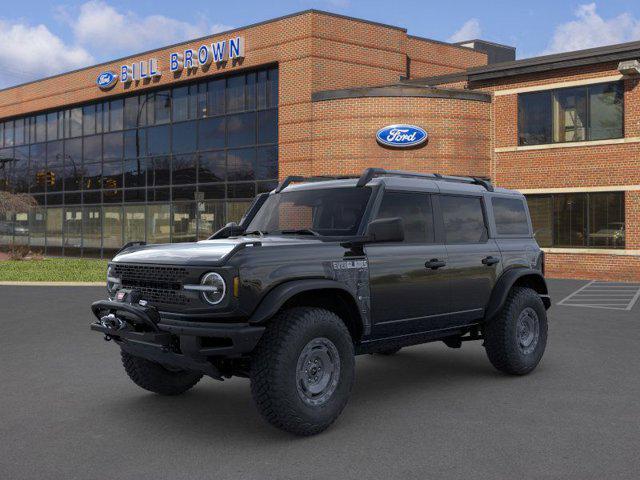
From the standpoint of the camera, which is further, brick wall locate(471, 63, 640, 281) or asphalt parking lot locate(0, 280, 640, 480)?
brick wall locate(471, 63, 640, 281)

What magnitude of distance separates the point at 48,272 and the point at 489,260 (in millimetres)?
20362

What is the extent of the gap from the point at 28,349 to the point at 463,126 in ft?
58.9

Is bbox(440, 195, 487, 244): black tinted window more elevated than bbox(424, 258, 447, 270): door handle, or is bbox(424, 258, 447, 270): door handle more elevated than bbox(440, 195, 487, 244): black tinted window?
bbox(440, 195, 487, 244): black tinted window

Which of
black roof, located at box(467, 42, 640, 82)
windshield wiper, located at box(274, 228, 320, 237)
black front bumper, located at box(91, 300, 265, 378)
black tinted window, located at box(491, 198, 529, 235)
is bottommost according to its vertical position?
black front bumper, located at box(91, 300, 265, 378)

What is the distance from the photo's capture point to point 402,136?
77.8 ft

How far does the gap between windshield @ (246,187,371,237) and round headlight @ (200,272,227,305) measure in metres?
1.38

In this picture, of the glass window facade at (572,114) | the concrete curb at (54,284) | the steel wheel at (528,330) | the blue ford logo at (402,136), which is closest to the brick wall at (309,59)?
the blue ford logo at (402,136)

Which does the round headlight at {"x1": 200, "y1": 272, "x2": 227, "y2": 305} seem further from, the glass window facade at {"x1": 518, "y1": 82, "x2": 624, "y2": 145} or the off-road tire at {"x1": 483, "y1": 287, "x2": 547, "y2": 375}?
the glass window facade at {"x1": 518, "y1": 82, "x2": 624, "y2": 145}

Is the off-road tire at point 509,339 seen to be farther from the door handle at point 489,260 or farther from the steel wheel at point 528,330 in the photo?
the door handle at point 489,260

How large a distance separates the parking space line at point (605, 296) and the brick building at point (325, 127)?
245 cm

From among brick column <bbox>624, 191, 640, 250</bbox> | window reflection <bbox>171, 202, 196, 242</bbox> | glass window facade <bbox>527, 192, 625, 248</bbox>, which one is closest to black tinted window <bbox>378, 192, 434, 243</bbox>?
glass window facade <bbox>527, 192, 625, 248</bbox>

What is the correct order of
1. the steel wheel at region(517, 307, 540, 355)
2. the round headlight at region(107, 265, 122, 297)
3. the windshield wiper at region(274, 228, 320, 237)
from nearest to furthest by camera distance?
the round headlight at region(107, 265, 122, 297)
the windshield wiper at region(274, 228, 320, 237)
the steel wheel at region(517, 307, 540, 355)

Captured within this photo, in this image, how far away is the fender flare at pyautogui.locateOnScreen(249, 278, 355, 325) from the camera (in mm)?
5141

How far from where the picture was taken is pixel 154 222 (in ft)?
104
